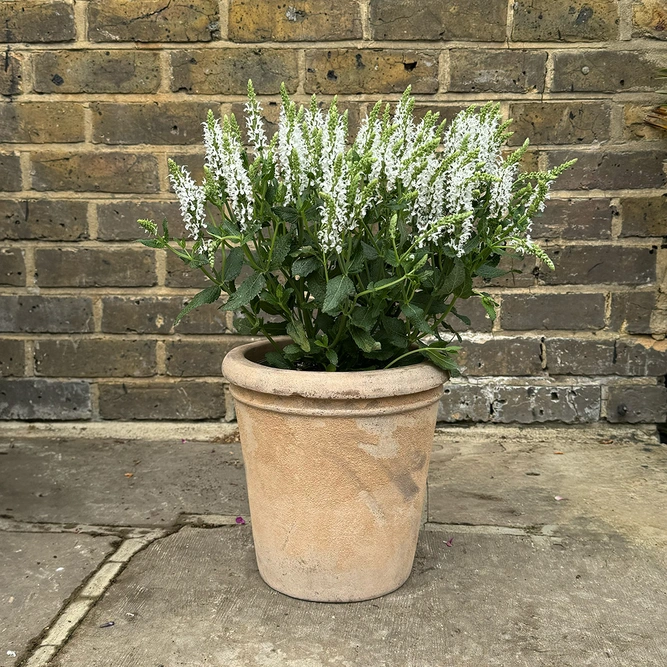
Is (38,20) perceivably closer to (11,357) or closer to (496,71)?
(11,357)

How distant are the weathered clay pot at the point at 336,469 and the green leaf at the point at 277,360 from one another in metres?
0.06

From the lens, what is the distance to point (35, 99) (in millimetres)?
2764

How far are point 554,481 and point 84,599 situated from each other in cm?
144

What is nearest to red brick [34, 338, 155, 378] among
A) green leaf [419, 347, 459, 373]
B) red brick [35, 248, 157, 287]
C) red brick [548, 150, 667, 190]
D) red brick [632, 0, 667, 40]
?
red brick [35, 248, 157, 287]

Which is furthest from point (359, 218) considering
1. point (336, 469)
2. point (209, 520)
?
point (209, 520)

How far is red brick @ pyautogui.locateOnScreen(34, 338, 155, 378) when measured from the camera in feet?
9.50

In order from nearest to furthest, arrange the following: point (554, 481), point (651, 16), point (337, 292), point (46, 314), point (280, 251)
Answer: point (337, 292) < point (280, 251) < point (554, 481) < point (651, 16) < point (46, 314)

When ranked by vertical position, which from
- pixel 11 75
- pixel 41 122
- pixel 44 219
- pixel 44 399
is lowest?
pixel 44 399

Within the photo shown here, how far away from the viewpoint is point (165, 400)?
293cm

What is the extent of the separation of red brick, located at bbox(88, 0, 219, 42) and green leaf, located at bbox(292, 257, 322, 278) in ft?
4.46

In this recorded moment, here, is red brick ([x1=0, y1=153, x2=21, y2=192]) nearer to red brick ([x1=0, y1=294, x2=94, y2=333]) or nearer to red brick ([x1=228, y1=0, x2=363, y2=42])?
red brick ([x1=0, y1=294, x2=94, y2=333])

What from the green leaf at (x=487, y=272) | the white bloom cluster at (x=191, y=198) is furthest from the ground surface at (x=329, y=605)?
the white bloom cluster at (x=191, y=198)

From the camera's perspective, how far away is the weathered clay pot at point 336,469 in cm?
169

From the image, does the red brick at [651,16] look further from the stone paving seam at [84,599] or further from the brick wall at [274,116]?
the stone paving seam at [84,599]
